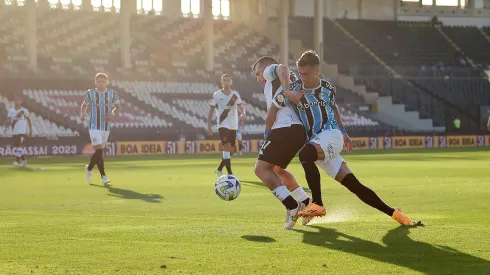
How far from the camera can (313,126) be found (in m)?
9.81

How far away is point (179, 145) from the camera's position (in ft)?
A: 132

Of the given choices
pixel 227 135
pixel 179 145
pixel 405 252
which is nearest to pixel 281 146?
pixel 405 252

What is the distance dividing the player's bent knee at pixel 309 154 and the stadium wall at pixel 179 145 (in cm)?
2841

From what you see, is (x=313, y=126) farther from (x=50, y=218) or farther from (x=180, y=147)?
(x=180, y=147)

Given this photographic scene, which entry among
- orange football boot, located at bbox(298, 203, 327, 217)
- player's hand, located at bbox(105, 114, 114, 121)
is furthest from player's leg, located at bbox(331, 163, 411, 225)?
player's hand, located at bbox(105, 114, 114, 121)

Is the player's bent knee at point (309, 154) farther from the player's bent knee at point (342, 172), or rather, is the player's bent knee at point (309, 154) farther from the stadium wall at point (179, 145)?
the stadium wall at point (179, 145)

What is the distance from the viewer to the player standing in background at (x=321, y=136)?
9.59m

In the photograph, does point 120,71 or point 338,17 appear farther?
point 338,17

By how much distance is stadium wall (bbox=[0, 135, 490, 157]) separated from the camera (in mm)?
36938

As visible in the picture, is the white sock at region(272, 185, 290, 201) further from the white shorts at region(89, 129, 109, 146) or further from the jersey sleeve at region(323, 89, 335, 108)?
the white shorts at region(89, 129, 109, 146)

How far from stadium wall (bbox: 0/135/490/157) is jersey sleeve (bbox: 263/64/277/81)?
27552 millimetres

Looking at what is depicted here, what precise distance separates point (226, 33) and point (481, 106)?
1744cm

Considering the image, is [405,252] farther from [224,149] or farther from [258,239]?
[224,149]

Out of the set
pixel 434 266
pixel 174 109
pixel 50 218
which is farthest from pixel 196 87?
pixel 434 266
